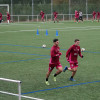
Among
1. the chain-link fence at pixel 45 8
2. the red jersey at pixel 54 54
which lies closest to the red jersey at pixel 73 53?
the red jersey at pixel 54 54

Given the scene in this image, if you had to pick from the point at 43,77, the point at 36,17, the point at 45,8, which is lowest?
the point at 43,77

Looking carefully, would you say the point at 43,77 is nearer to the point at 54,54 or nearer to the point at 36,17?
the point at 54,54

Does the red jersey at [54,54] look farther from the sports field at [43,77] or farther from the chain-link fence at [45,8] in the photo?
the chain-link fence at [45,8]

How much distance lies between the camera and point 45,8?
6284cm

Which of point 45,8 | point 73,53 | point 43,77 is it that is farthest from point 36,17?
point 73,53

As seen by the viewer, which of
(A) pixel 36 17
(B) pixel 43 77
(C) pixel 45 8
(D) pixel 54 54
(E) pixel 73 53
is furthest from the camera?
(C) pixel 45 8

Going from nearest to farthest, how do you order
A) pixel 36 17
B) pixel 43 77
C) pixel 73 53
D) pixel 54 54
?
pixel 54 54, pixel 73 53, pixel 43 77, pixel 36 17

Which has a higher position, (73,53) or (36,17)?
(36,17)

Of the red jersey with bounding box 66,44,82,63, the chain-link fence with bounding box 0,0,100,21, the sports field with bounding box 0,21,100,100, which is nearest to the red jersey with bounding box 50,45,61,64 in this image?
the red jersey with bounding box 66,44,82,63

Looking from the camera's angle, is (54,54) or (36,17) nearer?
(54,54)

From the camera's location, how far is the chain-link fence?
6022cm

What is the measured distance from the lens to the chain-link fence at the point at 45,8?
60.2 metres

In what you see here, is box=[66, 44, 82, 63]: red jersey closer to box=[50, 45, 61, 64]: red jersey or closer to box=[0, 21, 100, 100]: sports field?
box=[50, 45, 61, 64]: red jersey

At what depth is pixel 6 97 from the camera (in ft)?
29.5
